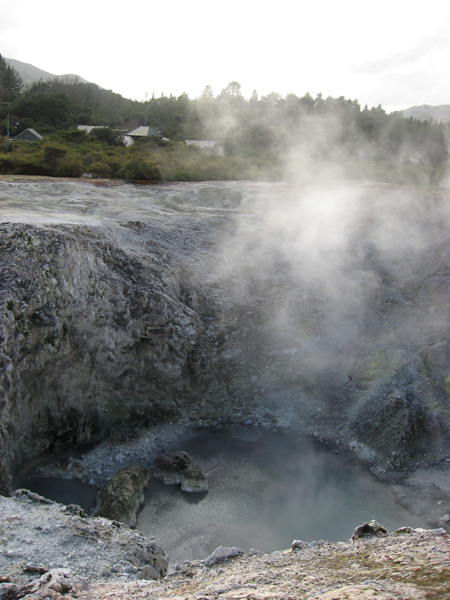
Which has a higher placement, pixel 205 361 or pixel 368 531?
pixel 205 361

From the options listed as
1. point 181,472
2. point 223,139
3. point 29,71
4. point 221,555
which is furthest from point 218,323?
point 29,71

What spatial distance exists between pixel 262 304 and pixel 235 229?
3.81 meters

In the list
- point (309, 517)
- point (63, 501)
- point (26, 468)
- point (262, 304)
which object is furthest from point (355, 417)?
point (26, 468)

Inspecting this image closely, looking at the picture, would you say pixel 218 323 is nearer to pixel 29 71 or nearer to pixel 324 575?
pixel 324 575

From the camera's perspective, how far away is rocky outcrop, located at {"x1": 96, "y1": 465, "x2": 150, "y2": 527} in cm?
916

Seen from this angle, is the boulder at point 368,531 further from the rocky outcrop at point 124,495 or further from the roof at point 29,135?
the roof at point 29,135

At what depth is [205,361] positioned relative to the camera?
13.2 m

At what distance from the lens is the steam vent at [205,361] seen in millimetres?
6418

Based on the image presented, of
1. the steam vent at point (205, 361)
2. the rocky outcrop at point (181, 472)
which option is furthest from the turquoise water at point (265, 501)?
the steam vent at point (205, 361)

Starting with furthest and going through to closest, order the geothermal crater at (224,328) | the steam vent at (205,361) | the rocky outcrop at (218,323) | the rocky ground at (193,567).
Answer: the rocky outcrop at (218,323)
the geothermal crater at (224,328)
the steam vent at (205,361)
the rocky ground at (193,567)

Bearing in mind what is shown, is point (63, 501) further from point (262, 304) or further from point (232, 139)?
point (232, 139)

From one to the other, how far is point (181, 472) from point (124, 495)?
1.47 metres

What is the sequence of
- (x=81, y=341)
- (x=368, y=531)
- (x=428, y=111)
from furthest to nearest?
1. (x=428, y=111)
2. (x=81, y=341)
3. (x=368, y=531)

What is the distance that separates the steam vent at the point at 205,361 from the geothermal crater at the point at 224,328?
0.05 metres
